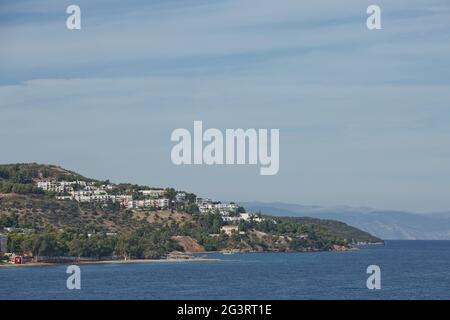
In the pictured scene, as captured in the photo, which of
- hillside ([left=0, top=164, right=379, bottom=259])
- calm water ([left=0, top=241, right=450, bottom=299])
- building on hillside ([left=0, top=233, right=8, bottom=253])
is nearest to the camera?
calm water ([left=0, top=241, right=450, bottom=299])

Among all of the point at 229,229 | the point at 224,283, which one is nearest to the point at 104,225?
the point at 229,229

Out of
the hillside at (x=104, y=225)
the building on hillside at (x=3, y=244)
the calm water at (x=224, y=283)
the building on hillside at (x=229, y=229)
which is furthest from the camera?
the building on hillside at (x=229, y=229)

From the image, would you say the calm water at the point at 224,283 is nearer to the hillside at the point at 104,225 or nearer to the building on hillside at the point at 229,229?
the hillside at the point at 104,225

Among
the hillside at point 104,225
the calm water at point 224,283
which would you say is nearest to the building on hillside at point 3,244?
the hillside at point 104,225

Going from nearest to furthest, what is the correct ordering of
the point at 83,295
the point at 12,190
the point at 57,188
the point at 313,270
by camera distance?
the point at 83,295, the point at 313,270, the point at 12,190, the point at 57,188

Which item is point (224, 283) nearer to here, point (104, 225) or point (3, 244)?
point (3, 244)

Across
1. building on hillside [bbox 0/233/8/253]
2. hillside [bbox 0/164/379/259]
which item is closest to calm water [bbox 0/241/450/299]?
building on hillside [bbox 0/233/8/253]

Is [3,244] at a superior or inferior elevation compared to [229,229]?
superior

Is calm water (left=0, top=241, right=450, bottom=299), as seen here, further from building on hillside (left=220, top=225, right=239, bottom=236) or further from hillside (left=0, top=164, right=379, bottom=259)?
building on hillside (left=220, top=225, right=239, bottom=236)

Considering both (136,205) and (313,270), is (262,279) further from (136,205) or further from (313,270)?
(136,205)

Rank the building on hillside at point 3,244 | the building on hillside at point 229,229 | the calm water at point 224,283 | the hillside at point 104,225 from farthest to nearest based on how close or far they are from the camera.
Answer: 1. the building on hillside at point 229,229
2. the hillside at point 104,225
3. the building on hillside at point 3,244
4. the calm water at point 224,283
